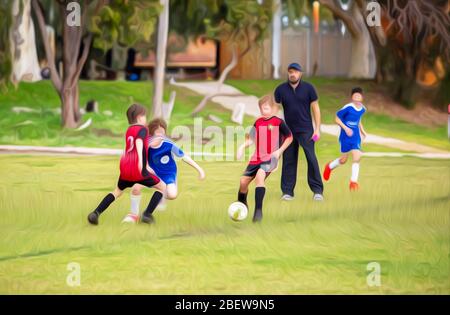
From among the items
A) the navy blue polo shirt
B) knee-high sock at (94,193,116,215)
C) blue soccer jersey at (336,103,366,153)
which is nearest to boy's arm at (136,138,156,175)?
knee-high sock at (94,193,116,215)

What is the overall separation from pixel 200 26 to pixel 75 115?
341 inches

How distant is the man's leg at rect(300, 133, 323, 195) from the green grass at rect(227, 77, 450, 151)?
11.7 meters

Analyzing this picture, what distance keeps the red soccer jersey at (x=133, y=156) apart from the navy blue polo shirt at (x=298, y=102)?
3343 millimetres

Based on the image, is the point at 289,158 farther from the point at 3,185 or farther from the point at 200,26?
the point at 200,26

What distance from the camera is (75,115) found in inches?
1054

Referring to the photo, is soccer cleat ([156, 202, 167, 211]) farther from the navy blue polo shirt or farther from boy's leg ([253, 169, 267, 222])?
the navy blue polo shirt

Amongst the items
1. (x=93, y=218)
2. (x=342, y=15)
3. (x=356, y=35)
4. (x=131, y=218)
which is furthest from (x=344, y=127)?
(x=356, y=35)

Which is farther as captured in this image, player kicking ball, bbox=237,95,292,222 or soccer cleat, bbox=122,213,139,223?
soccer cleat, bbox=122,213,139,223

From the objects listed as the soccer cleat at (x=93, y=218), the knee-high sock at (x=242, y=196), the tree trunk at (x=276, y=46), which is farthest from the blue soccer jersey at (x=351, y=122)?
the tree trunk at (x=276, y=46)

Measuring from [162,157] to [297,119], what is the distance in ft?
10.3

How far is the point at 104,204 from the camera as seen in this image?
11883mm

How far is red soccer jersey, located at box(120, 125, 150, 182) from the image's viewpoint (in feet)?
36.8

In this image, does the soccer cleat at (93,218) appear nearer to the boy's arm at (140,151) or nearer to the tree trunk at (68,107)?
the boy's arm at (140,151)

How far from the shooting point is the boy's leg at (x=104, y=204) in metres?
11.8
